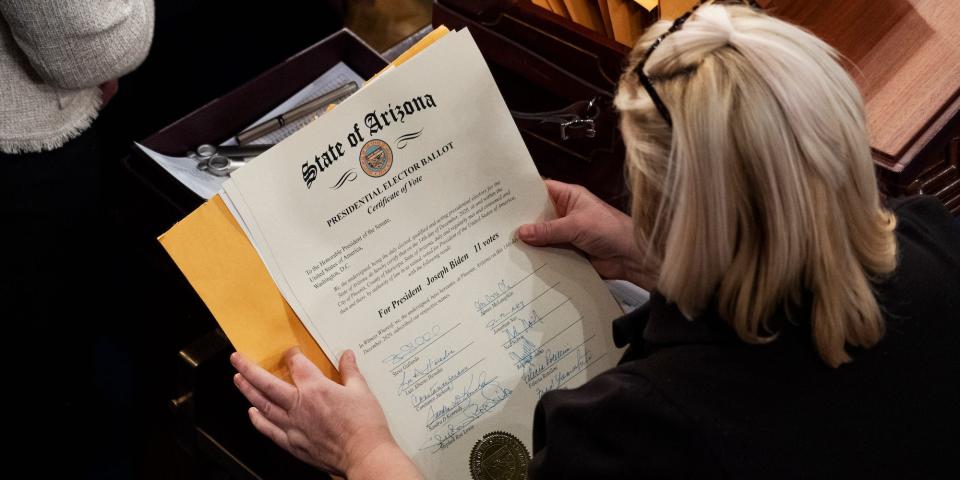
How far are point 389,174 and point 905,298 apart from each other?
0.54 meters

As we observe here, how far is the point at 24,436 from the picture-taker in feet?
5.28

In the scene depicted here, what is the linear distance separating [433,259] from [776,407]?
402 millimetres

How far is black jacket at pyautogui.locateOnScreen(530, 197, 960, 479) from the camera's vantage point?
0.74 metres

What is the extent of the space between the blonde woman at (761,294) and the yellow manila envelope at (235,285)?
0.99ft

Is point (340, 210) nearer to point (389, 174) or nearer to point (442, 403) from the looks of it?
point (389, 174)

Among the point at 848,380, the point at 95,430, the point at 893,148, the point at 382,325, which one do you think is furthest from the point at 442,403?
the point at 95,430

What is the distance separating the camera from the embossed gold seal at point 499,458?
0.98 metres

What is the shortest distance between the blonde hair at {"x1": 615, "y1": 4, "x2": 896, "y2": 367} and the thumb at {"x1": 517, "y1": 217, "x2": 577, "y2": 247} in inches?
8.6

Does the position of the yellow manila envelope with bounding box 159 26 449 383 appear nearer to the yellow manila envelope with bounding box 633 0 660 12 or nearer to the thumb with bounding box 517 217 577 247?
the thumb with bounding box 517 217 577 247
